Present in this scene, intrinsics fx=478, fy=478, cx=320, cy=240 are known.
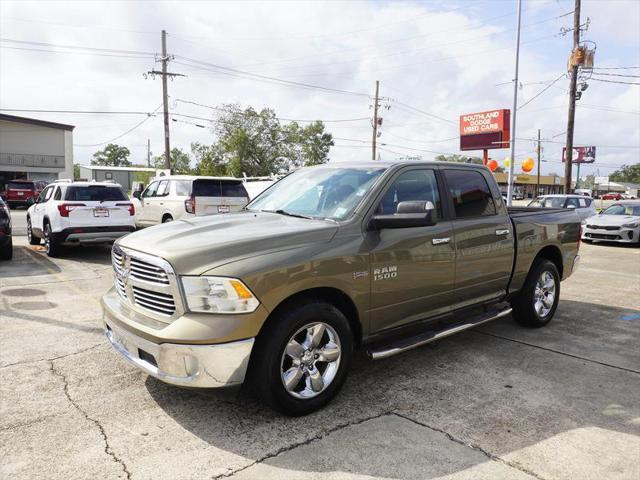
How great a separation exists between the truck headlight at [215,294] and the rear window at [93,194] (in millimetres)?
8267

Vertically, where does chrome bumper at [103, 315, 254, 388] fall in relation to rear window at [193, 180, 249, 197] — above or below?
below

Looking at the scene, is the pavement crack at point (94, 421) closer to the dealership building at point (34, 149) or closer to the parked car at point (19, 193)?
the parked car at point (19, 193)

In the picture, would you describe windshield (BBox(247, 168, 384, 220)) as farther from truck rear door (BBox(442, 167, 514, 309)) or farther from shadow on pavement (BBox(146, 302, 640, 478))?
shadow on pavement (BBox(146, 302, 640, 478))

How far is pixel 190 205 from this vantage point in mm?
12133

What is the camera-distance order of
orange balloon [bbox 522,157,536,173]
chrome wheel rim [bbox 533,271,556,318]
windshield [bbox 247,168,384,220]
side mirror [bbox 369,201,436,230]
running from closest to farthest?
1. side mirror [bbox 369,201,436,230]
2. windshield [bbox 247,168,384,220]
3. chrome wheel rim [bbox 533,271,556,318]
4. orange balloon [bbox 522,157,536,173]

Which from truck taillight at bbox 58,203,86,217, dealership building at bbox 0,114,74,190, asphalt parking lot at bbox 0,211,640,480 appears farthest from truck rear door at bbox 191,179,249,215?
dealership building at bbox 0,114,74,190

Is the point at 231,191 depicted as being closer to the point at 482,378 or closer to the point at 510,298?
the point at 510,298

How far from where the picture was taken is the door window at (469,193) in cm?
460

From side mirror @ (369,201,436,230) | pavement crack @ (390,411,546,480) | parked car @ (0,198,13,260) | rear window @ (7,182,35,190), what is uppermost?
rear window @ (7,182,35,190)

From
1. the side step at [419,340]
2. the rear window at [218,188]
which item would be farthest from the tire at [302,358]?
the rear window at [218,188]

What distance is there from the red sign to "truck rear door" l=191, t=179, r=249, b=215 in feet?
76.9

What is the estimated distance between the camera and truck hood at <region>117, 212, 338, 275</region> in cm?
306

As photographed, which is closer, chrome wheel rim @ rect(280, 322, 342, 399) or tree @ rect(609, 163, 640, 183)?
chrome wheel rim @ rect(280, 322, 342, 399)

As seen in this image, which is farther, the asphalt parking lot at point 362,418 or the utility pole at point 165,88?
the utility pole at point 165,88
